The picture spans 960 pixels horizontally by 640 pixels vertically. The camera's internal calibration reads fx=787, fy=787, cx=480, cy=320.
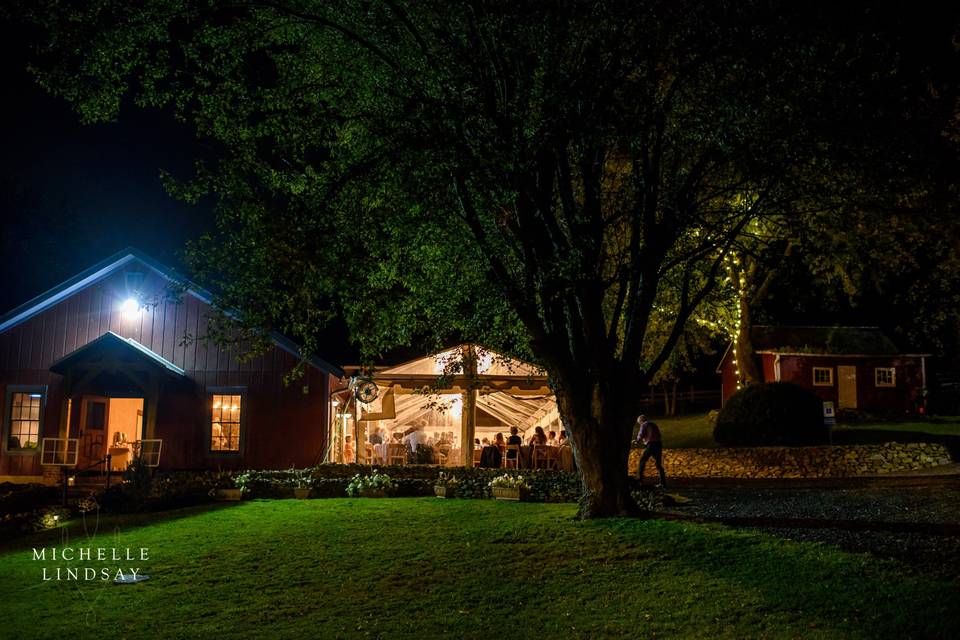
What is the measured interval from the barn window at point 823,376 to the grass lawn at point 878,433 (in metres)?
5.37

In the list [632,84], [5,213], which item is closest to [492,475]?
[632,84]

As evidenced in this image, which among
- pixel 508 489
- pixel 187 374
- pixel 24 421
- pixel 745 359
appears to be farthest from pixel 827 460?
pixel 24 421

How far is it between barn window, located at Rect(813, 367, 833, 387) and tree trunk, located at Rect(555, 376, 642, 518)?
28.5m

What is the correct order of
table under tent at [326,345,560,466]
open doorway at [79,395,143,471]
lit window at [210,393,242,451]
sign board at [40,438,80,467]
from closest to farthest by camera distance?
sign board at [40,438,80,467]
open doorway at [79,395,143,471]
table under tent at [326,345,560,466]
lit window at [210,393,242,451]

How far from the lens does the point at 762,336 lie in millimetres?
39094

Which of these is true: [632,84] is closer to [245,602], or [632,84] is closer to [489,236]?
[489,236]

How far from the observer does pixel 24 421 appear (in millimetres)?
20969

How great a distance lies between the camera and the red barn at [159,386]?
20859mm

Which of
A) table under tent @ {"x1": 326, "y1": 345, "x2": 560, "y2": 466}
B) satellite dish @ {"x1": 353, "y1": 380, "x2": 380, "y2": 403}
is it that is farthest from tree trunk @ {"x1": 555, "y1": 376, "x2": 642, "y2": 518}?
satellite dish @ {"x1": 353, "y1": 380, "x2": 380, "y2": 403}

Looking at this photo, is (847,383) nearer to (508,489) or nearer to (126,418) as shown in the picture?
(508,489)

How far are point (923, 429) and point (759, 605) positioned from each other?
990 inches

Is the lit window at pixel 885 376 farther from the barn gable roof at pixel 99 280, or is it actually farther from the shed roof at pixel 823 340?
the barn gable roof at pixel 99 280

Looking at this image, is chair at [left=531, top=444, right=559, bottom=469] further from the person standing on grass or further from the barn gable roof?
the person standing on grass

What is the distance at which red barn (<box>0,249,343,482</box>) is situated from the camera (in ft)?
68.4
